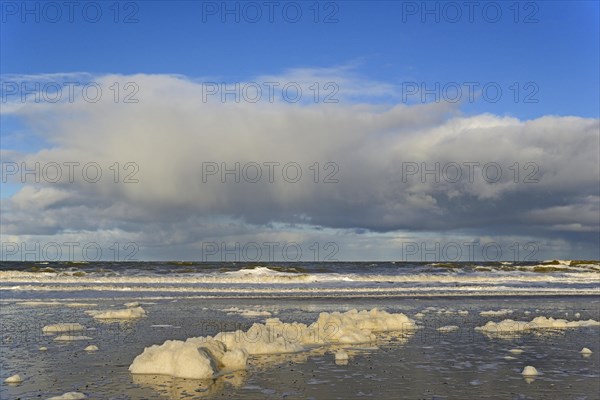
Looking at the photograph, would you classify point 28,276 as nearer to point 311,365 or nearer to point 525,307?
point 525,307

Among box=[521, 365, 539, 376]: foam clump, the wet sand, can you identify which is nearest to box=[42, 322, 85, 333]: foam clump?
the wet sand

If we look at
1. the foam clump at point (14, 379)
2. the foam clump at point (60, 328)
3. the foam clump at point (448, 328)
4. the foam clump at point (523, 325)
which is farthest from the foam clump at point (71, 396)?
the foam clump at point (523, 325)

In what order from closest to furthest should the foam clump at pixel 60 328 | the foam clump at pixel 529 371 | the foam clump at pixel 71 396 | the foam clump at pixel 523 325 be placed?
the foam clump at pixel 71 396
the foam clump at pixel 529 371
the foam clump at pixel 60 328
the foam clump at pixel 523 325

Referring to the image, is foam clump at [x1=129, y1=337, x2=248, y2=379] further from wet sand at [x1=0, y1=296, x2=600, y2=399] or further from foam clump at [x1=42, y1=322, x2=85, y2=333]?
foam clump at [x1=42, y1=322, x2=85, y2=333]

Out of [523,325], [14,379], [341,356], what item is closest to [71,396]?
[14,379]

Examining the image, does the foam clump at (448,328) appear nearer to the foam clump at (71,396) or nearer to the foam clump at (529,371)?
the foam clump at (529,371)

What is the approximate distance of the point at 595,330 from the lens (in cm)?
2088

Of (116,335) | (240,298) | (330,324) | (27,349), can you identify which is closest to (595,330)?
(330,324)

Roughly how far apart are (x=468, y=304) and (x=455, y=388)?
21.7 meters

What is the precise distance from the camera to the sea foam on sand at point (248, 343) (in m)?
12.8

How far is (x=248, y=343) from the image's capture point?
1522cm

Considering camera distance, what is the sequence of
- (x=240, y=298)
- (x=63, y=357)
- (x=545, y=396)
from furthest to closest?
(x=240, y=298)
(x=63, y=357)
(x=545, y=396)

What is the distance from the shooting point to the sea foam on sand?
1280cm

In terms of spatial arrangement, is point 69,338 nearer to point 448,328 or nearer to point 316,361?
point 316,361
